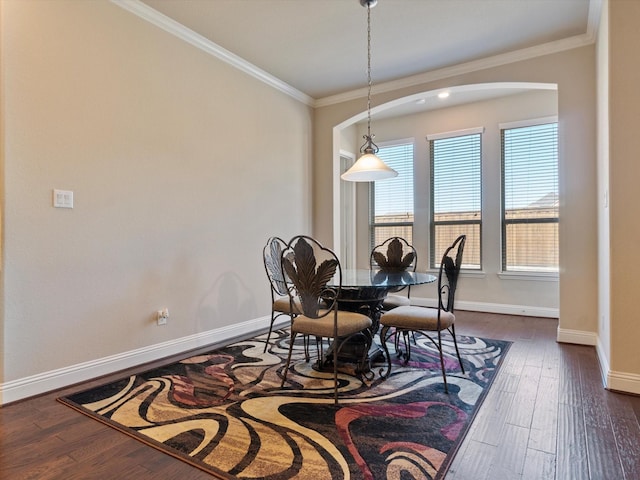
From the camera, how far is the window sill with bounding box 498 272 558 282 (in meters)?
4.63

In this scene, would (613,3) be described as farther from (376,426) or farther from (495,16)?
(376,426)

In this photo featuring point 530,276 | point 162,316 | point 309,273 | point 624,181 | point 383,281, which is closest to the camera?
point 309,273

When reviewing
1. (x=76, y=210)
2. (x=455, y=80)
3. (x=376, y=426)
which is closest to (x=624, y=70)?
(x=455, y=80)

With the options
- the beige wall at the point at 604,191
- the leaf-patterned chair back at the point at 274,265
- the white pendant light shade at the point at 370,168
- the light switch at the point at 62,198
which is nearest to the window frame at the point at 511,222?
the beige wall at the point at 604,191

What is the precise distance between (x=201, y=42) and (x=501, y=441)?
3.89 m

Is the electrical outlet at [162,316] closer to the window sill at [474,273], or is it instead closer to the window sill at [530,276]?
the window sill at [474,273]

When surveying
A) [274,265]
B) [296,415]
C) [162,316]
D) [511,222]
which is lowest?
[296,415]

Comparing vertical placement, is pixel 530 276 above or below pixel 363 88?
below

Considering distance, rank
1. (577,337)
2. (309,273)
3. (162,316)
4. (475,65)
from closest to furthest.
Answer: (309,273) < (162,316) < (577,337) < (475,65)

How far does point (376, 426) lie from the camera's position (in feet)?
6.29

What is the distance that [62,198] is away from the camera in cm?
249

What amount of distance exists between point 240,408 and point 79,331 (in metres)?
1.36

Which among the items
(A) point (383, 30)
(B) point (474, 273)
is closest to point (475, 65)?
(A) point (383, 30)

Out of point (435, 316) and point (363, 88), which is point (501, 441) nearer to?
point (435, 316)
